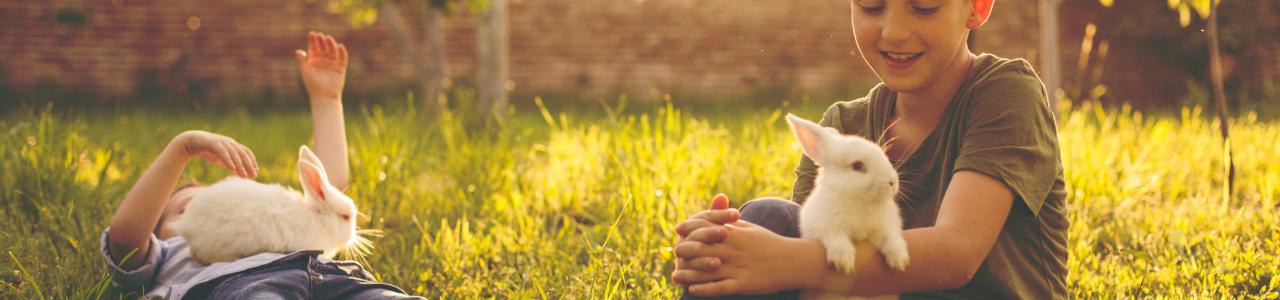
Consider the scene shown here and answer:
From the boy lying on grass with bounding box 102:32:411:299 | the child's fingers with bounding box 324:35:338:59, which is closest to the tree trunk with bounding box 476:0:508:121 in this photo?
the child's fingers with bounding box 324:35:338:59

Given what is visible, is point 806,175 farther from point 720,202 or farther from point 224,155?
point 224,155

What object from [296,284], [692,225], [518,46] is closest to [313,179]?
[296,284]

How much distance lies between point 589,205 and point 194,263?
1554mm

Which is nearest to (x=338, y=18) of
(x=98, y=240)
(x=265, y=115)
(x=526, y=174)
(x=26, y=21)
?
(x=265, y=115)

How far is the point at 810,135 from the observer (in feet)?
5.57

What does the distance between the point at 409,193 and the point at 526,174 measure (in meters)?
0.54

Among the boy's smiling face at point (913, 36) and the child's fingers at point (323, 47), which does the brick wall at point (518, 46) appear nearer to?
the child's fingers at point (323, 47)

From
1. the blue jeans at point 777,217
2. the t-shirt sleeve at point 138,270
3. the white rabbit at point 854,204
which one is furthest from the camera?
the t-shirt sleeve at point 138,270

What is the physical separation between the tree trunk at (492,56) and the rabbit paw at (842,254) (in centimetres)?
479

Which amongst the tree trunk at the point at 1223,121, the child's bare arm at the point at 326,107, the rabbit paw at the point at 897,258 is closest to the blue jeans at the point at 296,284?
the child's bare arm at the point at 326,107

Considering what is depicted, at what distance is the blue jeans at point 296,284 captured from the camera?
2.13 m

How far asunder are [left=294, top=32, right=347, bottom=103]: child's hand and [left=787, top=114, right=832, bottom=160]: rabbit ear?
5.56 feet

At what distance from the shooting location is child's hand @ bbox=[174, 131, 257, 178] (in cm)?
233

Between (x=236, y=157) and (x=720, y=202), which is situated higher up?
(x=720, y=202)
